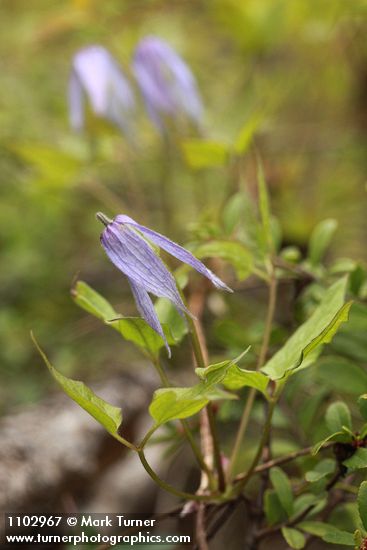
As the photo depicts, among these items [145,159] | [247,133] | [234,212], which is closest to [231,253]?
[234,212]

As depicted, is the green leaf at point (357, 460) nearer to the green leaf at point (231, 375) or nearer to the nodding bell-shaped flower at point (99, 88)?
the green leaf at point (231, 375)

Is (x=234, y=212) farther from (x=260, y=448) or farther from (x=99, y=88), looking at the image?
(x=99, y=88)

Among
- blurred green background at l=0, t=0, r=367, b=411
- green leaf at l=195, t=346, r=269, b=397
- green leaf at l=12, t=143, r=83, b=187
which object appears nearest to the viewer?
green leaf at l=195, t=346, r=269, b=397

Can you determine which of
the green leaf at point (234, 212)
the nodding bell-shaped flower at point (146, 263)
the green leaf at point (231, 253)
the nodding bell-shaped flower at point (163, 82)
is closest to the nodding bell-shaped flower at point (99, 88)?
the nodding bell-shaped flower at point (163, 82)

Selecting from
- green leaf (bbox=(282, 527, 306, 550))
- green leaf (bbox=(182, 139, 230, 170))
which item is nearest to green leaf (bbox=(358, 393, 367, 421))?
green leaf (bbox=(282, 527, 306, 550))

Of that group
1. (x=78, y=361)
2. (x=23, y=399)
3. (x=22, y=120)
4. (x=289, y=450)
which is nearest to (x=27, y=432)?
(x=23, y=399)

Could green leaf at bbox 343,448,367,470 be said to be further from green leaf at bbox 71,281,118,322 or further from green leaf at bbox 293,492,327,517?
green leaf at bbox 71,281,118,322
